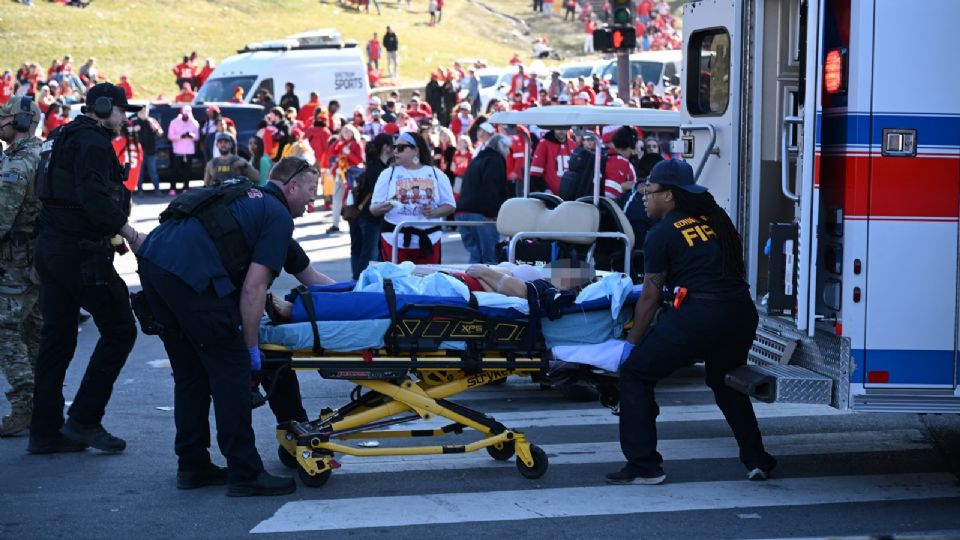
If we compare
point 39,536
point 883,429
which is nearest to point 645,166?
point 883,429

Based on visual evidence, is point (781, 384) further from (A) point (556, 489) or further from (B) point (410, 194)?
(B) point (410, 194)

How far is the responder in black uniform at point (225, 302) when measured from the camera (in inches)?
280

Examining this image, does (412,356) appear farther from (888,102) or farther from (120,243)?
(888,102)

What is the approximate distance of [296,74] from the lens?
116 ft

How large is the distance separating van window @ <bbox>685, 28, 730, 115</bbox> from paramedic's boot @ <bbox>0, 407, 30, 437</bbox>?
17.0 feet

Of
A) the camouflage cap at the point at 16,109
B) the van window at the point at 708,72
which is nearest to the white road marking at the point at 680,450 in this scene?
the van window at the point at 708,72

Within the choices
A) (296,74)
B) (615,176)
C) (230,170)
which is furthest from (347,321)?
(296,74)

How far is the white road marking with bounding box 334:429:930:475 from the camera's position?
26.8 feet

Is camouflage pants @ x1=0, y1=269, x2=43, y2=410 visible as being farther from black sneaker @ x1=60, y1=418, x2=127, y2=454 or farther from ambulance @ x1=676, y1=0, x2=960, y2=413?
ambulance @ x1=676, y1=0, x2=960, y2=413

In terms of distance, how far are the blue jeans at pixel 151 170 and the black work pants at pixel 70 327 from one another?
798 inches

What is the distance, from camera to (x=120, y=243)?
8688 mm

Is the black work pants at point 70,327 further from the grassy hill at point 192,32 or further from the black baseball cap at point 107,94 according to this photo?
the grassy hill at point 192,32

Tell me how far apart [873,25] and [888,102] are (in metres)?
0.40

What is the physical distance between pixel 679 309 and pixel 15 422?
14.4 ft
